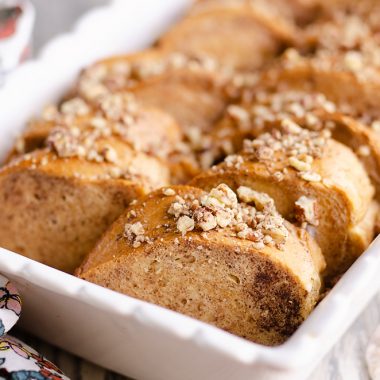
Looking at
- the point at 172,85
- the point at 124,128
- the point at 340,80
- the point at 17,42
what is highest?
the point at 17,42

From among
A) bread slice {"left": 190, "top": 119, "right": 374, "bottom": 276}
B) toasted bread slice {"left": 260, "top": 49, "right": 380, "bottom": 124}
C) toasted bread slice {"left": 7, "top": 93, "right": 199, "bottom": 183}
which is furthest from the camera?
toasted bread slice {"left": 260, "top": 49, "right": 380, "bottom": 124}

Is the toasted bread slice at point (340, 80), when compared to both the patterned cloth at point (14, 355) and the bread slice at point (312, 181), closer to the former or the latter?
the bread slice at point (312, 181)

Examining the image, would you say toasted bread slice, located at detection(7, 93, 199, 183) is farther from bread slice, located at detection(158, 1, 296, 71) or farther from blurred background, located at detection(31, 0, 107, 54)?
blurred background, located at detection(31, 0, 107, 54)

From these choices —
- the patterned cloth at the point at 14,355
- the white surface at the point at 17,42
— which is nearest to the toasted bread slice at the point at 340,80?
the white surface at the point at 17,42

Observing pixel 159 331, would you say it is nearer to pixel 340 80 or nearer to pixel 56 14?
pixel 340 80

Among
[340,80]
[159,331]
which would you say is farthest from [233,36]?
[159,331]

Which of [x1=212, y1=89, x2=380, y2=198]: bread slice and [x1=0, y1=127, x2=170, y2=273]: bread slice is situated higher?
[x1=0, y1=127, x2=170, y2=273]: bread slice

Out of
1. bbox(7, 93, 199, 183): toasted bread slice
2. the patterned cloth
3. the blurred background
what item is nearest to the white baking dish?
the patterned cloth
